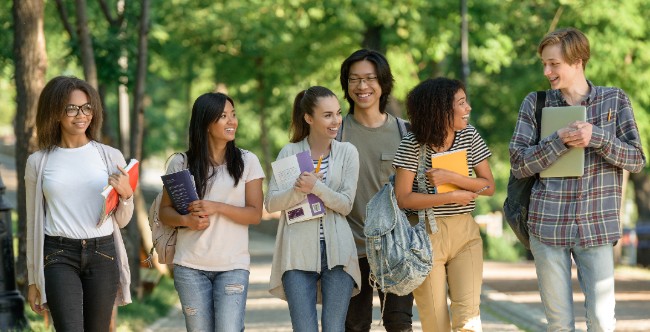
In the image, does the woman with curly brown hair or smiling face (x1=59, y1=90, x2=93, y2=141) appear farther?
the woman with curly brown hair

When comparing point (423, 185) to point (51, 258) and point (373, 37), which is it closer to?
point (51, 258)

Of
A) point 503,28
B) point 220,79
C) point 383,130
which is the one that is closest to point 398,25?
point 503,28

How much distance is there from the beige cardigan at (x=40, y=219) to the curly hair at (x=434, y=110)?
1.63 m

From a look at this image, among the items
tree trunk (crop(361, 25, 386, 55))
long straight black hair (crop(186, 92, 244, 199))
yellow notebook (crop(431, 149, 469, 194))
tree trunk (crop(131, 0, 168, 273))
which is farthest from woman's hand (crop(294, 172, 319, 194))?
tree trunk (crop(361, 25, 386, 55))

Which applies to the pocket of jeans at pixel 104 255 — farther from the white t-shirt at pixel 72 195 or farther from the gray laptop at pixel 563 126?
the gray laptop at pixel 563 126

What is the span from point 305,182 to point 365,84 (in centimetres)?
92

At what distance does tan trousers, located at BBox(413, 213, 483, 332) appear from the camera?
6.82 meters

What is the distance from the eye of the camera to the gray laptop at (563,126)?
6.59m

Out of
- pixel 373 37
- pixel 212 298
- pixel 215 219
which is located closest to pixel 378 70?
pixel 215 219

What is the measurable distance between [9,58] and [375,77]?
859cm

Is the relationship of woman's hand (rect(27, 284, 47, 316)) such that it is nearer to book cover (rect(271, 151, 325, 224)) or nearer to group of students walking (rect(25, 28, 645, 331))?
group of students walking (rect(25, 28, 645, 331))

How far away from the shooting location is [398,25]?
23.1 meters

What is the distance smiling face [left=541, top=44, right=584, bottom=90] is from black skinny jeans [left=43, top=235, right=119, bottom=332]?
2.50 m

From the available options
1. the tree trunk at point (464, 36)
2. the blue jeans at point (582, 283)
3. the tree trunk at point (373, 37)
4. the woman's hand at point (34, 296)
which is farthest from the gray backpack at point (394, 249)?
the tree trunk at point (373, 37)
